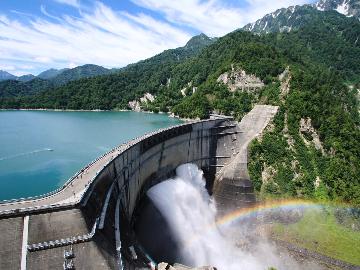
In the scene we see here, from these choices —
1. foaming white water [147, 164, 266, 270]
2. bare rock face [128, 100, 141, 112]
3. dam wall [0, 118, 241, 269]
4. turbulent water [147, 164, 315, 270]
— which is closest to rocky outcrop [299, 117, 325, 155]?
turbulent water [147, 164, 315, 270]

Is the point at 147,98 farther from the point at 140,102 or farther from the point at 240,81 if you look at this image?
the point at 240,81

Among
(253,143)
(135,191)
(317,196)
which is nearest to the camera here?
(135,191)

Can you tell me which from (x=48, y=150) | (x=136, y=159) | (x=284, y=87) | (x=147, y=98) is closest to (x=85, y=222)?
(x=136, y=159)

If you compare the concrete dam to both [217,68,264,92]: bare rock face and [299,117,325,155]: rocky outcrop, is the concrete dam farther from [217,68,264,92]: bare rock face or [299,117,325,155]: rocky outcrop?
[217,68,264,92]: bare rock face

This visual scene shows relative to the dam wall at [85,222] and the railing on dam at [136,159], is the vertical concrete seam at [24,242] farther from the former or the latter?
the railing on dam at [136,159]

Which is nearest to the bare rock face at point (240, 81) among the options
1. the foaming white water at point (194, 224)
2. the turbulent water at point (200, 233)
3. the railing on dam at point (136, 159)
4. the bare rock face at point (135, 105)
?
the railing on dam at point (136, 159)

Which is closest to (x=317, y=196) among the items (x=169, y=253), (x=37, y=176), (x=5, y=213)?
(x=169, y=253)

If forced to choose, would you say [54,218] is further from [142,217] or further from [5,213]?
[142,217]
